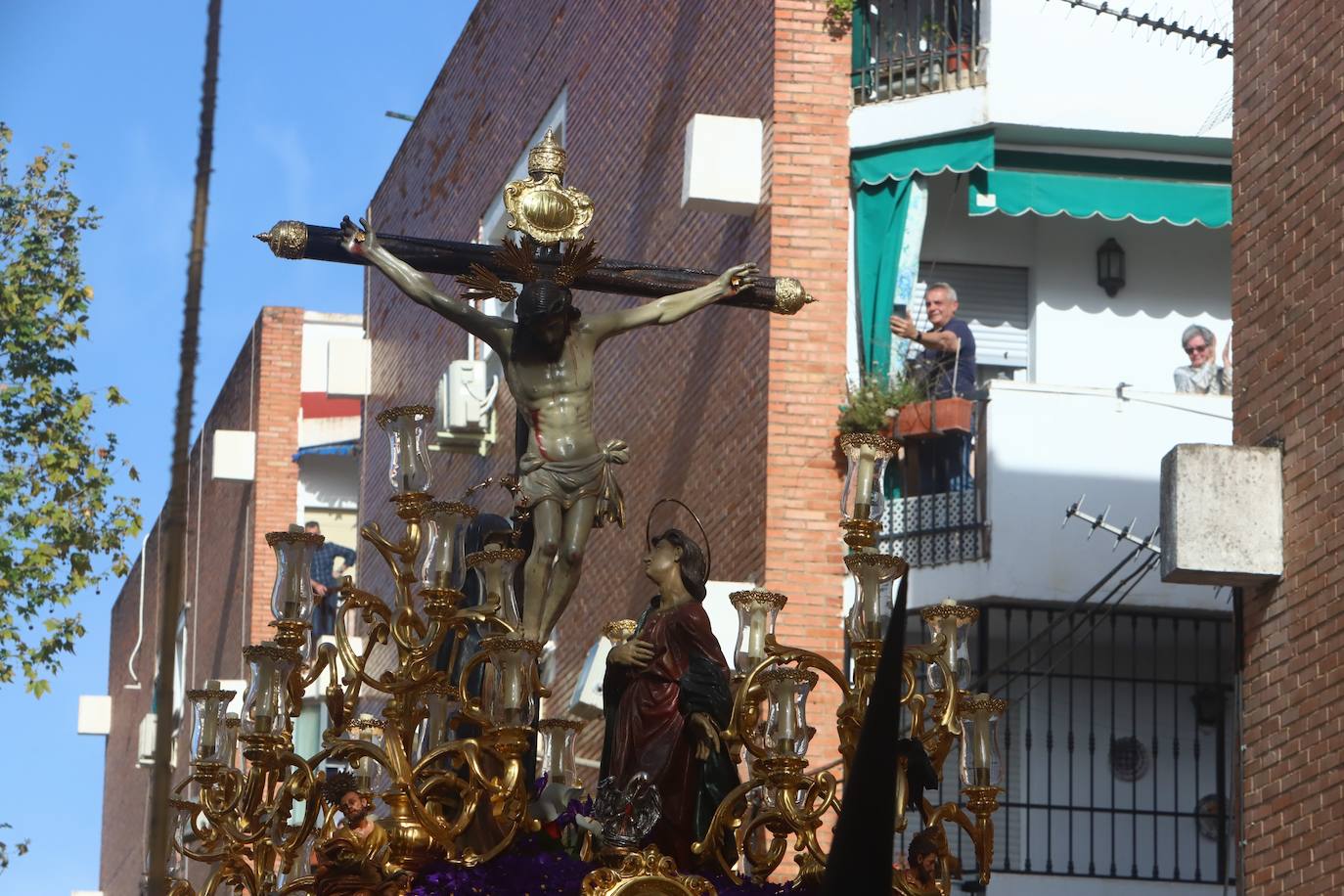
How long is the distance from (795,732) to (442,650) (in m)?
2.32

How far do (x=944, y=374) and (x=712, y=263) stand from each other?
7.13ft

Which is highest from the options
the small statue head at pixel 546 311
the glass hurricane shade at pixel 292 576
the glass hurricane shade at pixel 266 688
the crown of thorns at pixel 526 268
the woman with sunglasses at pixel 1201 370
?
the woman with sunglasses at pixel 1201 370

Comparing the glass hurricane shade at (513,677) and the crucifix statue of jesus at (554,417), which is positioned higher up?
the crucifix statue of jesus at (554,417)

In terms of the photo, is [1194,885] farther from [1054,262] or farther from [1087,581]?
[1054,262]

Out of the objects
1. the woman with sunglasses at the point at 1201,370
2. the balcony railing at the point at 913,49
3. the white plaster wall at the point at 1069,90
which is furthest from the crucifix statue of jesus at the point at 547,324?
the woman with sunglasses at the point at 1201,370

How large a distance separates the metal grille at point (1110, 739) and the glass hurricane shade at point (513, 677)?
732 centimetres

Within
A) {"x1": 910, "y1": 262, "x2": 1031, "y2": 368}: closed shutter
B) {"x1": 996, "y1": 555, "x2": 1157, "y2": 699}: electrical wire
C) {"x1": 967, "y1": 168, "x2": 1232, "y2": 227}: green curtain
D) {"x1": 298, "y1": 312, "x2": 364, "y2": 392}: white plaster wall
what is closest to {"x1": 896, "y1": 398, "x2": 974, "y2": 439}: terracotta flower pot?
{"x1": 996, "y1": 555, "x2": 1157, "y2": 699}: electrical wire

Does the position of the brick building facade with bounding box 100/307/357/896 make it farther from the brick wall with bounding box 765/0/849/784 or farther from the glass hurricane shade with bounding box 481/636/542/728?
the glass hurricane shade with bounding box 481/636/542/728

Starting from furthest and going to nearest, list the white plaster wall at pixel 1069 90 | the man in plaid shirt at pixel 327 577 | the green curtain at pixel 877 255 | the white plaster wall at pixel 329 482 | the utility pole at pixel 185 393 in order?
the white plaster wall at pixel 329 482 < the man in plaid shirt at pixel 327 577 < the white plaster wall at pixel 1069 90 < the green curtain at pixel 877 255 < the utility pole at pixel 185 393

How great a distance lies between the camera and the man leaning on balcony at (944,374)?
18094 millimetres

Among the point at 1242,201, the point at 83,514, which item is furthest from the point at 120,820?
the point at 1242,201

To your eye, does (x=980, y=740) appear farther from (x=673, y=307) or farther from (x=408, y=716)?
(x=673, y=307)

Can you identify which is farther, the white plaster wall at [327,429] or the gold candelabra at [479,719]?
the white plaster wall at [327,429]

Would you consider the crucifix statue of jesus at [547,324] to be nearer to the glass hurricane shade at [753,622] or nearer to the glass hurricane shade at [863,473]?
the glass hurricane shade at [753,622]
